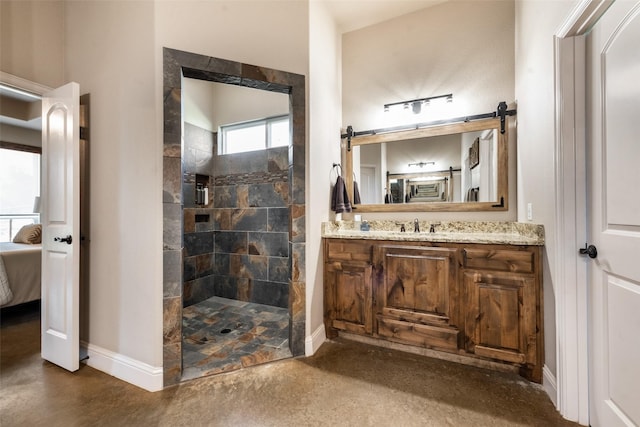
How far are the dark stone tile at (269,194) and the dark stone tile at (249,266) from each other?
2.36 feet

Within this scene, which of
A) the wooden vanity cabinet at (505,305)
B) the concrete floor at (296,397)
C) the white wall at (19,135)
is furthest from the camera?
the white wall at (19,135)

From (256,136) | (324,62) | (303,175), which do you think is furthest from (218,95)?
(303,175)

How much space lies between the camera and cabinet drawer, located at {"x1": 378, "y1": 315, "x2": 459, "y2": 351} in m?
1.89

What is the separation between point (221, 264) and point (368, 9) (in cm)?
347

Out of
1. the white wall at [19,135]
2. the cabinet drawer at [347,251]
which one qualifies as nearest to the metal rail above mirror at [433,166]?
Answer: the cabinet drawer at [347,251]

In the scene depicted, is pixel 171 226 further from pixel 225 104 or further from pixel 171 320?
pixel 225 104

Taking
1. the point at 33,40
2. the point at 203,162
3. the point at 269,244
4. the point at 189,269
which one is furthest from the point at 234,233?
the point at 33,40

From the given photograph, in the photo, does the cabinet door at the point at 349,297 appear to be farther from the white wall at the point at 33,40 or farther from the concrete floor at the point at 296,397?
the white wall at the point at 33,40

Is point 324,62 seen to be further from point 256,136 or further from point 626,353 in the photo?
point 626,353

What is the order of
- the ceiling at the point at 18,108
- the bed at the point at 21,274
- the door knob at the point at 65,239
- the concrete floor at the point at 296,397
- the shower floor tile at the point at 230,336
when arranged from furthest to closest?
the ceiling at the point at 18,108 < the bed at the point at 21,274 < the shower floor tile at the point at 230,336 < the door knob at the point at 65,239 < the concrete floor at the point at 296,397

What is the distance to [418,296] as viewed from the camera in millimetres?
1982

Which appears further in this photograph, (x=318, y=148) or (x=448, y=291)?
(x=318, y=148)

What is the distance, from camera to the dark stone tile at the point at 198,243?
327cm

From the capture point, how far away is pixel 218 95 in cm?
377
